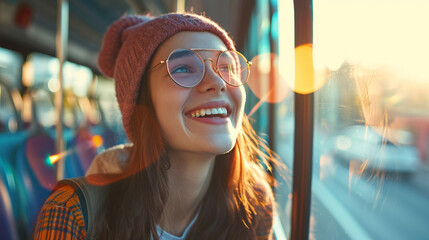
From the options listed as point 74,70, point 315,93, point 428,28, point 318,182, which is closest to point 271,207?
point 318,182

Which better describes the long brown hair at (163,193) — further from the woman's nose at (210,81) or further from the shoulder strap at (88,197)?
the woman's nose at (210,81)

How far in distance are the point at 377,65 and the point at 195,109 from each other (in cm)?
56

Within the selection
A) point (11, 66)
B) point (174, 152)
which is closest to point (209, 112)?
point (174, 152)

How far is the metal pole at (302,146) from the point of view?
1.03 metres

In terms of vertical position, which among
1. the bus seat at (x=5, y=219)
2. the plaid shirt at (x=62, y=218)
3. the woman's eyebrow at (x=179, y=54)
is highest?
the woman's eyebrow at (x=179, y=54)

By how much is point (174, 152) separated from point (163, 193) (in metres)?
0.15

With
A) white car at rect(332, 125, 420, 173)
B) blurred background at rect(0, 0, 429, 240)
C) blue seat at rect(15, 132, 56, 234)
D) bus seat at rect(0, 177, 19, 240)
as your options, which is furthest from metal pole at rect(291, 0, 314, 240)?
blue seat at rect(15, 132, 56, 234)

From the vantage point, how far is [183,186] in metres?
1.16

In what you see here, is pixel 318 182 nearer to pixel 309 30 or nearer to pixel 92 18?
pixel 309 30

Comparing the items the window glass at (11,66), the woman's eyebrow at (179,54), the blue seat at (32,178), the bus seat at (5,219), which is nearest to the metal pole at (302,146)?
the woman's eyebrow at (179,54)

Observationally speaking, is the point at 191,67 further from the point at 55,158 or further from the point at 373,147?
the point at 55,158

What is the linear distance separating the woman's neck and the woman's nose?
27 centimetres

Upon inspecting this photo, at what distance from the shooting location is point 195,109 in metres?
0.96

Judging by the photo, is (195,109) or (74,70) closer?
(195,109)
